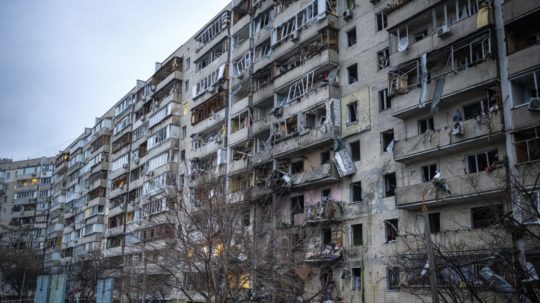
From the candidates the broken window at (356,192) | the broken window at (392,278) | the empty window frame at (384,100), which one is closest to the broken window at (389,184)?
the broken window at (356,192)

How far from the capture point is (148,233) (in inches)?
1607

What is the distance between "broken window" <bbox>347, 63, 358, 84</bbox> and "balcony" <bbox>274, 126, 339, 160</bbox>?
3483 mm

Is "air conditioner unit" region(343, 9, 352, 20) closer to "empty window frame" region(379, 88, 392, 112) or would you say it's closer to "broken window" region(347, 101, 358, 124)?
"broken window" region(347, 101, 358, 124)

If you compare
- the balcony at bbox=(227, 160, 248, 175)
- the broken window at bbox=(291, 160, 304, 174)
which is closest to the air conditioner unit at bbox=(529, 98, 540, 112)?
the broken window at bbox=(291, 160, 304, 174)

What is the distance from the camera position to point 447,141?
1068 inches

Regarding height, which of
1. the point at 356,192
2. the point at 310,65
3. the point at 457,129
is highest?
the point at 310,65

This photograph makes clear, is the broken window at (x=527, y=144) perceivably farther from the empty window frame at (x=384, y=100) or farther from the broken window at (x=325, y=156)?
the broken window at (x=325, y=156)

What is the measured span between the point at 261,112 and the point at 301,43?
8036 millimetres

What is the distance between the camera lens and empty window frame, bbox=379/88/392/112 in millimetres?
32406

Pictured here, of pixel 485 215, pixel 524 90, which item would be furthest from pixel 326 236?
pixel 524 90

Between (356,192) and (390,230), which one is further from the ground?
(356,192)

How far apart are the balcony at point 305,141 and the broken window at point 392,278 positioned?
905 centimetres

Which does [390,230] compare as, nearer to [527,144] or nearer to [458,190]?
[458,190]

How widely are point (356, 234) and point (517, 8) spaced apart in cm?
1536
